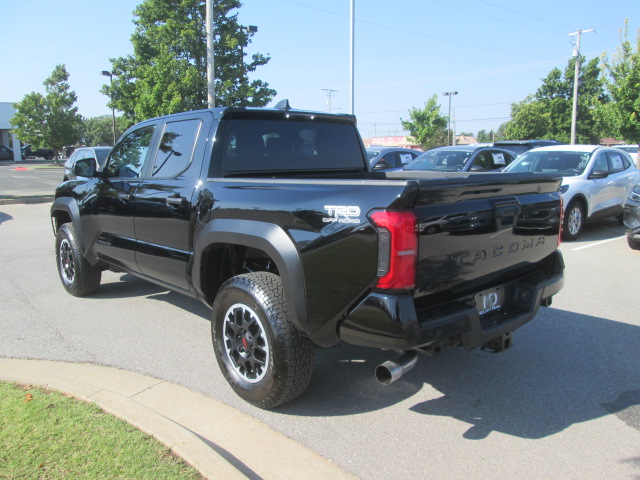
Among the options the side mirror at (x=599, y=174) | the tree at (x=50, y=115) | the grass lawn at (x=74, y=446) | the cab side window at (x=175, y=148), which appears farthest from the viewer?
the tree at (x=50, y=115)

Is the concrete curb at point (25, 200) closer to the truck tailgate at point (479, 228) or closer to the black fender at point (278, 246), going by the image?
the black fender at point (278, 246)

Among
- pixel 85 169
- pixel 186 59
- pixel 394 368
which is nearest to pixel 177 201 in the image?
pixel 85 169

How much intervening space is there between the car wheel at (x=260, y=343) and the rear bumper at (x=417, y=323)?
43cm

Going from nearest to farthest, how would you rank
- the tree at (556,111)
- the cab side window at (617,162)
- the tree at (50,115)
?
1. the cab side window at (617,162)
2. the tree at (50,115)
3. the tree at (556,111)

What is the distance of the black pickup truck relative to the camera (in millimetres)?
2771

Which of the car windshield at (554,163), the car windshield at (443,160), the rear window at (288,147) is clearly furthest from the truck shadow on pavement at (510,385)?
the car windshield at (443,160)

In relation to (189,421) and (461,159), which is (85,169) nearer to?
(189,421)

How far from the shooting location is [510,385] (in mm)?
3836

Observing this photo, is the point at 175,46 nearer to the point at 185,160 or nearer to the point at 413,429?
the point at 185,160

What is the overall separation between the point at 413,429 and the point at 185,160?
2.68m

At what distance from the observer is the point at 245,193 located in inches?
140

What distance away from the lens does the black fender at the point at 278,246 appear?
3.10 meters

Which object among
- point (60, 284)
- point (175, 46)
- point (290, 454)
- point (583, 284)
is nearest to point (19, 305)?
point (60, 284)

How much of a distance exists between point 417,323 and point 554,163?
29.4 feet
